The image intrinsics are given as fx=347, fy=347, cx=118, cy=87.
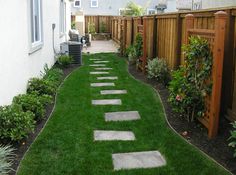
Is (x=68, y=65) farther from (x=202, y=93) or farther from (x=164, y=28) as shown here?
(x=202, y=93)

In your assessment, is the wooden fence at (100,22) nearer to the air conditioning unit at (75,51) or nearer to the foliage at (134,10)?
the foliage at (134,10)

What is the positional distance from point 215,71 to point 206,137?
89cm

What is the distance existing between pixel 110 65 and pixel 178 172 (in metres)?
8.10

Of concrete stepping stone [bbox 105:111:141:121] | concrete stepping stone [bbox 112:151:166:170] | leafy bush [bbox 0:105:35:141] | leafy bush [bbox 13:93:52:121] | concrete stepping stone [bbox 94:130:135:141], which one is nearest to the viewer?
concrete stepping stone [bbox 112:151:166:170]

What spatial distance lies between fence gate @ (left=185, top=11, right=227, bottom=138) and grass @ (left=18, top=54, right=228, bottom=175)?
475 mm

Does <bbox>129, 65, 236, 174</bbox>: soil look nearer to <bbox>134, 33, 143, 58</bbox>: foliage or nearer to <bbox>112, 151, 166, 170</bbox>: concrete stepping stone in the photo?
<bbox>112, 151, 166, 170</bbox>: concrete stepping stone

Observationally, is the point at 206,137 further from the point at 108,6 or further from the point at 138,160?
the point at 108,6

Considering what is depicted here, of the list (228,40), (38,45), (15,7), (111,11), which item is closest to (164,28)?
(38,45)

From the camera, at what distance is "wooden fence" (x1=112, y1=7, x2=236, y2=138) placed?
4859 millimetres

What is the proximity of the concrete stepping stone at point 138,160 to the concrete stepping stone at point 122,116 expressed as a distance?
1403 millimetres

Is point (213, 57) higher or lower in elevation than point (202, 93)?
higher

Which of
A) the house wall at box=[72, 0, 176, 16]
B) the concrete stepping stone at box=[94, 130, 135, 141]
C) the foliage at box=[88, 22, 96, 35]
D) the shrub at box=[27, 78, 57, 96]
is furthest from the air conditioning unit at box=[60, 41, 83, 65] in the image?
the house wall at box=[72, 0, 176, 16]

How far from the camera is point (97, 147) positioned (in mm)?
4324

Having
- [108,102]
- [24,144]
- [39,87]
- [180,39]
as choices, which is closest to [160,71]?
[180,39]
